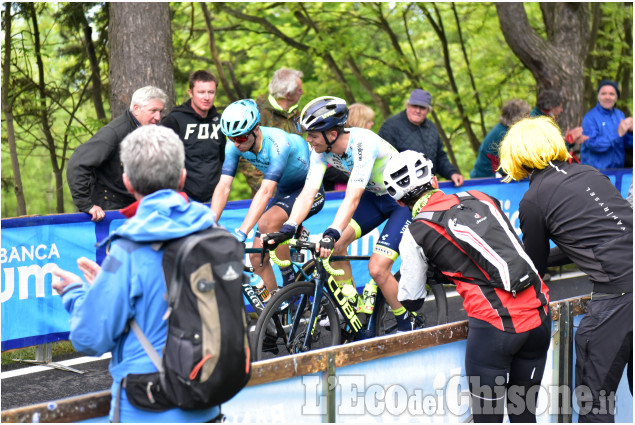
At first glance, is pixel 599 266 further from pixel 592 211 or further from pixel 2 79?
pixel 2 79

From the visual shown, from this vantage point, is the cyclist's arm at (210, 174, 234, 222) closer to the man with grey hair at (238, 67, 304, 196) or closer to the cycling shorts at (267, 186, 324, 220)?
the cycling shorts at (267, 186, 324, 220)

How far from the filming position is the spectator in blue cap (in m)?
10.6

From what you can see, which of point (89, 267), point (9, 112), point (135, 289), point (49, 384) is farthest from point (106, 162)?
point (9, 112)

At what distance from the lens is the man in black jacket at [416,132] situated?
8922mm

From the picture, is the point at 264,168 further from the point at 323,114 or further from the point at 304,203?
the point at 323,114

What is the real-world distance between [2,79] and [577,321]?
926 cm

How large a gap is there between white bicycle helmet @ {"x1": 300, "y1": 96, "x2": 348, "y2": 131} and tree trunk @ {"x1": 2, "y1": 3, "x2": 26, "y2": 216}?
6.60m

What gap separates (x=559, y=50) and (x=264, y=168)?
8.47 m

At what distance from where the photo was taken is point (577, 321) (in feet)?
16.6

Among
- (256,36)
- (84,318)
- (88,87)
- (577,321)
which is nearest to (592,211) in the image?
(577,321)

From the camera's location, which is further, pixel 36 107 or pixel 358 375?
pixel 36 107

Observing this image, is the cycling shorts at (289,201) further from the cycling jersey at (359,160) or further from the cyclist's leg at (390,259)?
the cyclist's leg at (390,259)

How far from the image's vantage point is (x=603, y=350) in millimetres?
4516

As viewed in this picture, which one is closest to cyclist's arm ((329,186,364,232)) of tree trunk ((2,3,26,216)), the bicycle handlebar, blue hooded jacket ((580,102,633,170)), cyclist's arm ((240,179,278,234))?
the bicycle handlebar
